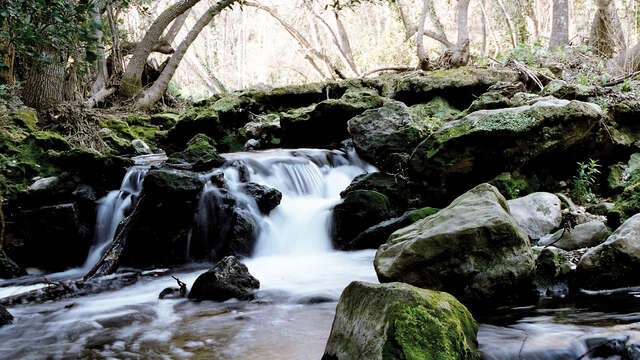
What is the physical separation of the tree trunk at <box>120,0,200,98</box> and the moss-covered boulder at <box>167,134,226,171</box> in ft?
21.6

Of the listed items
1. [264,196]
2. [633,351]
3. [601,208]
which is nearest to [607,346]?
[633,351]

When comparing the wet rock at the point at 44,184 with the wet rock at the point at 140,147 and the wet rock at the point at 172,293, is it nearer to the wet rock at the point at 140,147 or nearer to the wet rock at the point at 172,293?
the wet rock at the point at 172,293

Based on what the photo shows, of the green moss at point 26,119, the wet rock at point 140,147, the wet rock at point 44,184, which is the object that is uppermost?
the green moss at point 26,119

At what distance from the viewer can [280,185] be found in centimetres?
804

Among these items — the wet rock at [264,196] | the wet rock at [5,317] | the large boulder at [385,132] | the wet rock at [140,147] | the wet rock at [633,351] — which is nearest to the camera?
the wet rock at [633,351]

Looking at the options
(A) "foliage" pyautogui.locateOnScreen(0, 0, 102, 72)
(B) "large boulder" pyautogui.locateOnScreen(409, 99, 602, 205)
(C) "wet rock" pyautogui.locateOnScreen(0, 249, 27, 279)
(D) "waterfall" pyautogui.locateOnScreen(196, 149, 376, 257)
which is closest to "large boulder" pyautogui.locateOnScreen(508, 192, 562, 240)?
(B) "large boulder" pyautogui.locateOnScreen(409, 99, 602, 205)

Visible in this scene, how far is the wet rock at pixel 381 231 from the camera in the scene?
5.79m

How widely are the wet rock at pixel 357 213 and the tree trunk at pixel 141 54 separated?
9199mm

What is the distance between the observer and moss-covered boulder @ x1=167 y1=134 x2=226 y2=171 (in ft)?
24.8

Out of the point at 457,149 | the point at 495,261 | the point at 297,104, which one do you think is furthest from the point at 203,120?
the point at 495,261

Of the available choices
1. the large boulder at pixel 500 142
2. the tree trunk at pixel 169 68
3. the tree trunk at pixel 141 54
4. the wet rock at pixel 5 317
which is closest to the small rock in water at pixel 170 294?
the wet rock at pixel 5 317

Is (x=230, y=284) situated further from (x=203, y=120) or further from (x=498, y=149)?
(x=203, y=120)

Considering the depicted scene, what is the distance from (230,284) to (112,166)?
13.1ft

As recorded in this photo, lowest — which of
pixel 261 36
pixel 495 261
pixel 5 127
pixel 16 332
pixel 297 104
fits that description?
pixel 16 332
